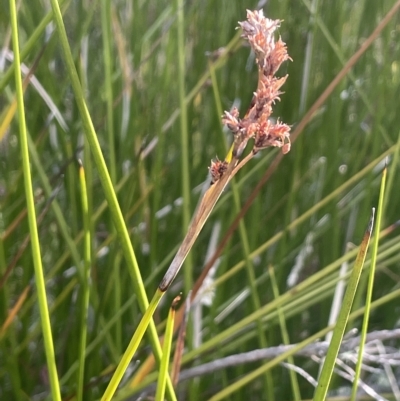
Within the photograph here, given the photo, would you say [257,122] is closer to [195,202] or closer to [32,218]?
[32,218]

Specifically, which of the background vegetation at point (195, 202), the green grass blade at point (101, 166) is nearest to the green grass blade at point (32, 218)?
the green grass blade at point (101, 166)

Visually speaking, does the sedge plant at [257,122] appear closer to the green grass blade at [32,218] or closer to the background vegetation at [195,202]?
the green grass blade at [32,218]

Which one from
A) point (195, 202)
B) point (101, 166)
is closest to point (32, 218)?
point (101, 166)

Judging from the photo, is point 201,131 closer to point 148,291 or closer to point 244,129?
point 148,291

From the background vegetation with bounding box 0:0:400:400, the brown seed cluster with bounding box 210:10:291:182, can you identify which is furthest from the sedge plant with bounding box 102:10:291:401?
the background vegetation with bounding box 0:0:400:400

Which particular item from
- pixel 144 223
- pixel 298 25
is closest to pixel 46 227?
pixel 144 223

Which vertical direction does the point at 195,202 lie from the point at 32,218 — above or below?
below

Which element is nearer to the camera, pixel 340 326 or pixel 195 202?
pixel 340 326

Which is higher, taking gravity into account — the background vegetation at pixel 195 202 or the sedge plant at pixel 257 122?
the sedge plant at pixel 257 122

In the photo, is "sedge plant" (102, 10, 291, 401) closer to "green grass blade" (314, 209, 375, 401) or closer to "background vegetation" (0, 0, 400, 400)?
"green grass blade" (314, 209, 375, 401)
